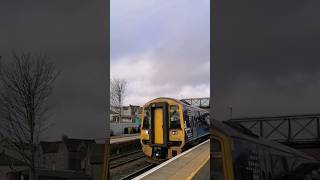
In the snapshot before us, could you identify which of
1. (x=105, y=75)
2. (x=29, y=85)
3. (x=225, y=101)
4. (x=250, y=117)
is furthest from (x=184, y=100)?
(x=29, y=85)

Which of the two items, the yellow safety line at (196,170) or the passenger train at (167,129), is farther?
the passenger train at (167,129)

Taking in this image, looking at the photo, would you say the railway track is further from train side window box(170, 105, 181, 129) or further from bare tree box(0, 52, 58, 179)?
bare tree box(0, 52, 58, 179)

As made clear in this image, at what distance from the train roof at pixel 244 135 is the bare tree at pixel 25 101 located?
3.75ft

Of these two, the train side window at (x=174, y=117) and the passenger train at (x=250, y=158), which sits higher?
the train side window at (x=174, y=117)

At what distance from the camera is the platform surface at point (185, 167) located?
1.34 m

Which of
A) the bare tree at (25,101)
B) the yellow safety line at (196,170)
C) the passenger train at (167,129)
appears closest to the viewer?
the yellow safety line at (196,170)

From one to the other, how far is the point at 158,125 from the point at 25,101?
1.00m

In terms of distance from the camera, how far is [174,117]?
166cm

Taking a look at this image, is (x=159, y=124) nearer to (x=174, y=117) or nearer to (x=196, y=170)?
(x=174, y=117)

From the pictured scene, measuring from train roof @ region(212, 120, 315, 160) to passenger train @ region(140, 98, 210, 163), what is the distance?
0.27m

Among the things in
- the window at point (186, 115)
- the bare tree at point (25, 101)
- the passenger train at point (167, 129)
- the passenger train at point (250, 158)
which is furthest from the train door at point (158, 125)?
the bare tree at point (25, 101)

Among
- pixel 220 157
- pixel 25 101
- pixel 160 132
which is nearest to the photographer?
pixel 220 157

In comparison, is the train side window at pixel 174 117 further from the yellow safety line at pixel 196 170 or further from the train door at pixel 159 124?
the yellow safety line at pixel 196 170

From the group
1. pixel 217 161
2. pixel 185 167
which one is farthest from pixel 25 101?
pixel 217 161
